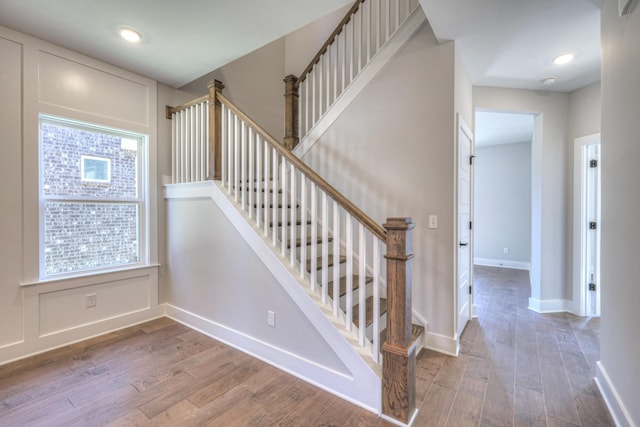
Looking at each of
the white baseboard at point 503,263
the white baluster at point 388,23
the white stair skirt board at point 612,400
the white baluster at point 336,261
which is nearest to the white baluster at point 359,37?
the white baluster at point 388,23

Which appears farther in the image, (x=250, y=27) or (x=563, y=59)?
(x=563, y=59)

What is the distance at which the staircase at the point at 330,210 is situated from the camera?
166 cm

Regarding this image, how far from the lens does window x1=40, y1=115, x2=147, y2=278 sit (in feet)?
8.24

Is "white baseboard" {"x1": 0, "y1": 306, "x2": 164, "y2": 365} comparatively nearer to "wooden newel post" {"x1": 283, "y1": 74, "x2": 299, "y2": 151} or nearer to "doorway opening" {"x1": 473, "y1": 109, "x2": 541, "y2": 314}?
"wooden newel post" {"x1": 283, "y1": 74, "x2": 299, "y2": 151}

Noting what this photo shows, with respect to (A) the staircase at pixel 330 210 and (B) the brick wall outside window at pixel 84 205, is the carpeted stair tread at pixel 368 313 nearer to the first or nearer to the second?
(A) the staircase at pixel 330 210

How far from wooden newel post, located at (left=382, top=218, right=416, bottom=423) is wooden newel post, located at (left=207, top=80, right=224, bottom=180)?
180cm

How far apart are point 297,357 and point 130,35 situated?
9.40 feet

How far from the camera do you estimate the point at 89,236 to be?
2.76m

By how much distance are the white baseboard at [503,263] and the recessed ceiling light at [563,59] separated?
4271mm

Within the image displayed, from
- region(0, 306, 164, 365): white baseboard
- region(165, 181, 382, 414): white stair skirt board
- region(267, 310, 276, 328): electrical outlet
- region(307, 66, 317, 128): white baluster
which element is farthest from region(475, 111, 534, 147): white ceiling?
region(0, 306, 164, 365): white baseboard

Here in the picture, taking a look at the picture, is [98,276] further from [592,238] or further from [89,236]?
[592,238]

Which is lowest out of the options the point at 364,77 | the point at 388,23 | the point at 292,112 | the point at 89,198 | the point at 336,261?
the point at 336,261

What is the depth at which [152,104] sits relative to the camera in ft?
10.3

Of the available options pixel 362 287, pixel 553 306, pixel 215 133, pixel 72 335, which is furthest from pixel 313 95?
pixel 553 306
